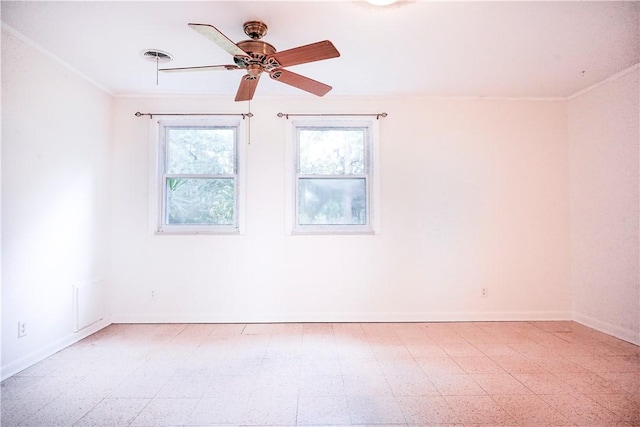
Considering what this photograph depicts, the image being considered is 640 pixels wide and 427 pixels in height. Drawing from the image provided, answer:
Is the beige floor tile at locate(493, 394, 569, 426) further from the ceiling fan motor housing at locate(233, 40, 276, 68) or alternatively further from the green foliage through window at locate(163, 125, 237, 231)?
the green foliage through window at locate(163, 125, 237, 231)

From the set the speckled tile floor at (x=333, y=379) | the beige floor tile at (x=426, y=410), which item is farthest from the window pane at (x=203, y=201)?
the beige floor tile at (x=426, y=410)

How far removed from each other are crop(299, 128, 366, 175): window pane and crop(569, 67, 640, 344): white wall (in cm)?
232

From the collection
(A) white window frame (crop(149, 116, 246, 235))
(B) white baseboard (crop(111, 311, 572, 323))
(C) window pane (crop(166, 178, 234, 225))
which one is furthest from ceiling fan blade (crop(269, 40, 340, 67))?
(B) white baseboard (crop(111, 311, 572, 323))

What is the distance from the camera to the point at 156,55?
2828 millimetres

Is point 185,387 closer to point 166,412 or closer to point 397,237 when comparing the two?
point 166,412

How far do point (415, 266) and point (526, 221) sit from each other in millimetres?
1329

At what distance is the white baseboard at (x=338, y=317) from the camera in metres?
3.67

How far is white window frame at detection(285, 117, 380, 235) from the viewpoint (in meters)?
3.76

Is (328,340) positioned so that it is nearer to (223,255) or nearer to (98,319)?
(223,255)

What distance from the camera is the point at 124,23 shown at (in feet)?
7.77

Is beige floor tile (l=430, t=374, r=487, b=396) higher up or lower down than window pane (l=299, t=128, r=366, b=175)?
lower down

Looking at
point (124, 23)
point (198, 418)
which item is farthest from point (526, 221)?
point (124, 23)

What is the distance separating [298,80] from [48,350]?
293 centimetres

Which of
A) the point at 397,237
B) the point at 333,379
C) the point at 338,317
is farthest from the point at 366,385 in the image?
the point at 397,237
